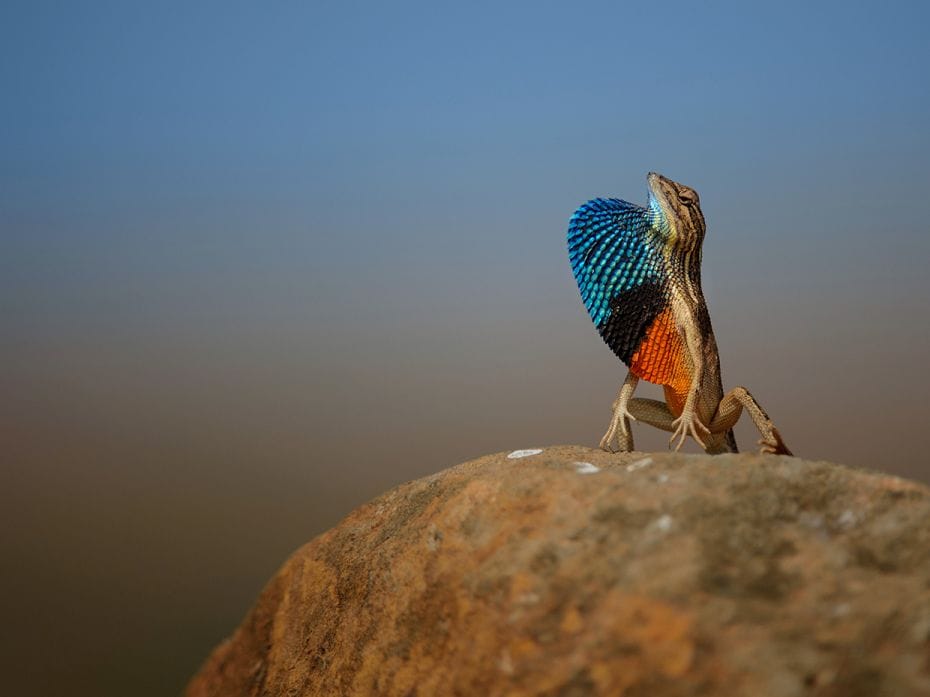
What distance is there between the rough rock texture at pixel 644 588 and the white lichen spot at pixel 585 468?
2 cm

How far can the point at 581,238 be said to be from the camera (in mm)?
4781

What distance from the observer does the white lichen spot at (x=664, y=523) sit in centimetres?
256

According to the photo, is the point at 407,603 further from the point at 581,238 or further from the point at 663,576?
the point at 581,238

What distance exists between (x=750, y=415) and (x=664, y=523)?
2174mm

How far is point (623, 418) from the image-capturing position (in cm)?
467

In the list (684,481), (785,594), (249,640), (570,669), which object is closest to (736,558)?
(785,594)

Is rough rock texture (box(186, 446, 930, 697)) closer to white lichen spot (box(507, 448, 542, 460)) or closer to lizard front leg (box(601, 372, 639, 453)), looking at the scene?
white lichen spot (box(507, 448, 542, 460))

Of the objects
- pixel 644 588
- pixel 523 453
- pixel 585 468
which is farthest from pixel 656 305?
pixel 644 588

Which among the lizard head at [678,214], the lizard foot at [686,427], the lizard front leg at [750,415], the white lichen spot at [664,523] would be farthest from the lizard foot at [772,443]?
the white lichen spot at [664,523]

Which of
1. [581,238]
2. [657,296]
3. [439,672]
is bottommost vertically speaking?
[439,672]

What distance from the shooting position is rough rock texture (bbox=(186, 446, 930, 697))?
217 cm

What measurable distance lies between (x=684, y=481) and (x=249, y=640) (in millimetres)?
2198

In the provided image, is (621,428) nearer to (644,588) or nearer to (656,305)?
(656,305)

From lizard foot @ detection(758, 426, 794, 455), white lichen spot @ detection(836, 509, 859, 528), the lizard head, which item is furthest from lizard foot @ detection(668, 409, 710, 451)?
white lichen spot @ detection(836, 509, 859, 528)
